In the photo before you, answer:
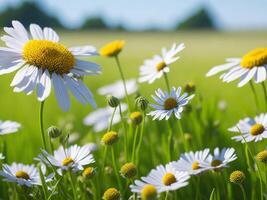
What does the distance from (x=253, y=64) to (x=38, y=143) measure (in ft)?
4.79

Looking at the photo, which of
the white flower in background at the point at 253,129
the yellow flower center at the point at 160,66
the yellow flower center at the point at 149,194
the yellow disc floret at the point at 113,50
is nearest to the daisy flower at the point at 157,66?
the yellow flower center at the point at 160,66

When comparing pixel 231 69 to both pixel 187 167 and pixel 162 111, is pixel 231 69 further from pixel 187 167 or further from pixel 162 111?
pixel 187 167

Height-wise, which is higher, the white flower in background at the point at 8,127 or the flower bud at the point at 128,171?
the white flower in background at the point at 8,127

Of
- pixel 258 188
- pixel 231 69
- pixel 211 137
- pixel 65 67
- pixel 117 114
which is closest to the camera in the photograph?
pixel 65 67

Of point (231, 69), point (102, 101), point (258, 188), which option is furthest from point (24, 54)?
point (102, 101)

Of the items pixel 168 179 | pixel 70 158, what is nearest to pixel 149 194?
pixel 168 179

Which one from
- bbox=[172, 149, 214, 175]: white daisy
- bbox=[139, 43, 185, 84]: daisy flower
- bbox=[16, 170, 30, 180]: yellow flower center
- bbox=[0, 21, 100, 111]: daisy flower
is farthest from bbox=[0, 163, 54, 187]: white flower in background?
bbox=[139, 43, 185, 84]: daisy flower

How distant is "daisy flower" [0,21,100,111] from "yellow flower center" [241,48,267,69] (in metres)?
0.58

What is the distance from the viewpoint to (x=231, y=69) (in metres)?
1.98

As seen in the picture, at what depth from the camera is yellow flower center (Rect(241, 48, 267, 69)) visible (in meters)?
1.91

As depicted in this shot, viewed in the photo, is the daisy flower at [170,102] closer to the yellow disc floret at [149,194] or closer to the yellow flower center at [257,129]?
the yellow flower center at [257,129]

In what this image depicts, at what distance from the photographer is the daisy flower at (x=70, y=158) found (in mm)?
1529

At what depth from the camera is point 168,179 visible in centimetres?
142

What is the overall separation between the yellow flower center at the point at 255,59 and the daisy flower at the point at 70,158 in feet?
2.40
